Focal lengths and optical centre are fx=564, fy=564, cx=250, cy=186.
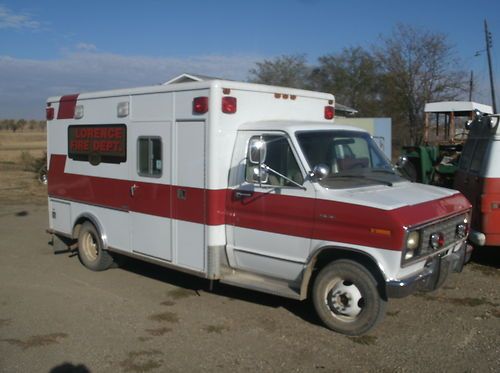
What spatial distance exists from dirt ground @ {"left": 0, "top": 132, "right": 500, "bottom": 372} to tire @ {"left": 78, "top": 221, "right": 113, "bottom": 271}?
153 millimetres

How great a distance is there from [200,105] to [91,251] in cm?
354

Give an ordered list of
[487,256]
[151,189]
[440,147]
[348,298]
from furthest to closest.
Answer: [440,147]
[487,256]
[151,189]
[348,298]

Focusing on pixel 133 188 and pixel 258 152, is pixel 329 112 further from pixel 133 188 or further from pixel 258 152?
pixel 133 188

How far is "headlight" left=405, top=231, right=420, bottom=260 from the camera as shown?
17.0 ft

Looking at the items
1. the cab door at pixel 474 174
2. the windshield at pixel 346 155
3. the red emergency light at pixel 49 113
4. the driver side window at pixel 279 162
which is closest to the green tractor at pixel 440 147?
the cab door at pixel 474 174

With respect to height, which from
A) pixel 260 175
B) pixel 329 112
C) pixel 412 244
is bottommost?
pixel 412 244

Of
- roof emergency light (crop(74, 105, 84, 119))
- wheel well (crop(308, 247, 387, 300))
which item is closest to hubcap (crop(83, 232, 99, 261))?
roof emergency light (crop(74, 105, 84, 119))

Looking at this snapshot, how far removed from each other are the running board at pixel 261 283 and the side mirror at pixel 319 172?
1202 millimetres

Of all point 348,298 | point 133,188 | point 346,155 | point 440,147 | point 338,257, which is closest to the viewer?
point 348,298

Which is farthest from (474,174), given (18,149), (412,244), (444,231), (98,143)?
(18,149)

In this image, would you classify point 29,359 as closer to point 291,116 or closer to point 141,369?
point 141,369

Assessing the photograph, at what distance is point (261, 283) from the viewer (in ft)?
20.0

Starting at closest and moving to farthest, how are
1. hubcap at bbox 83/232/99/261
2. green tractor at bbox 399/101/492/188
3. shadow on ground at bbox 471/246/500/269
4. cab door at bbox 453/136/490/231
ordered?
cab door at bbox 453/136/490/231
hubcap at bbox 83/232/99/261
shadow on ground at bbox 471/246/500/269
green tractor at bbox 399/101/492/188

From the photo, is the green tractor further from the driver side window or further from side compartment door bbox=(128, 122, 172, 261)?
side compartment door bbox=(128, 122, 172, 261)
